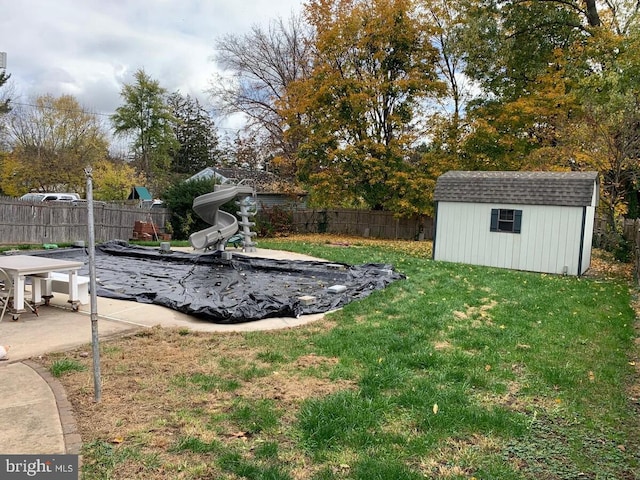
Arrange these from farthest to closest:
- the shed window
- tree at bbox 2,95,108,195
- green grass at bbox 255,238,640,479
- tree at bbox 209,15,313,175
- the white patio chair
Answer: tree at bbox 2,95,108,195 → tree at bbox 209,15,313,175 → the shed window → the white patio chair → green grass at bbox 255,238,640,479

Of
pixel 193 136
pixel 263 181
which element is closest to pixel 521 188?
pixel 263 181

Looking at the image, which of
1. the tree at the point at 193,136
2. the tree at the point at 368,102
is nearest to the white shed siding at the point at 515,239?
the tree at the point at 368,102

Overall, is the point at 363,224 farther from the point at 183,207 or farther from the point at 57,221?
the point at 57,221

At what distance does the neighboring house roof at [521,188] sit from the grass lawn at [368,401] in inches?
228

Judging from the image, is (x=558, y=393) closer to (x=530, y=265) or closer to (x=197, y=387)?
(x=197, y=387)

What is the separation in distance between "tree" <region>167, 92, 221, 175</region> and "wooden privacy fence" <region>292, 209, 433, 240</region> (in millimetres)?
25260

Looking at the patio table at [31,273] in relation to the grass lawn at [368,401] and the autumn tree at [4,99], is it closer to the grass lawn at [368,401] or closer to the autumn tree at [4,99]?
the grass lawn at [368,401]

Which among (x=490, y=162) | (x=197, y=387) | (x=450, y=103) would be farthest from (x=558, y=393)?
(x=450, y=103)

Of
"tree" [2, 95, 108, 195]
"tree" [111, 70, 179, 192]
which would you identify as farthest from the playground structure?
"tree" [111, 70, 179, 192]

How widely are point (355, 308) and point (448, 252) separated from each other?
689 centimetres

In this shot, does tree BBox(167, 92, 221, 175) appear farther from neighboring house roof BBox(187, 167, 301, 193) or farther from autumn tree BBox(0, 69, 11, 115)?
autumn tree BBox(0, 69, 11, 115)

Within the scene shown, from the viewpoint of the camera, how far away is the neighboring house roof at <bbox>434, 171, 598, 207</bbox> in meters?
10.6

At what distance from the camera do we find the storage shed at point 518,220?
1062cm

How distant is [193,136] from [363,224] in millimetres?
29283
